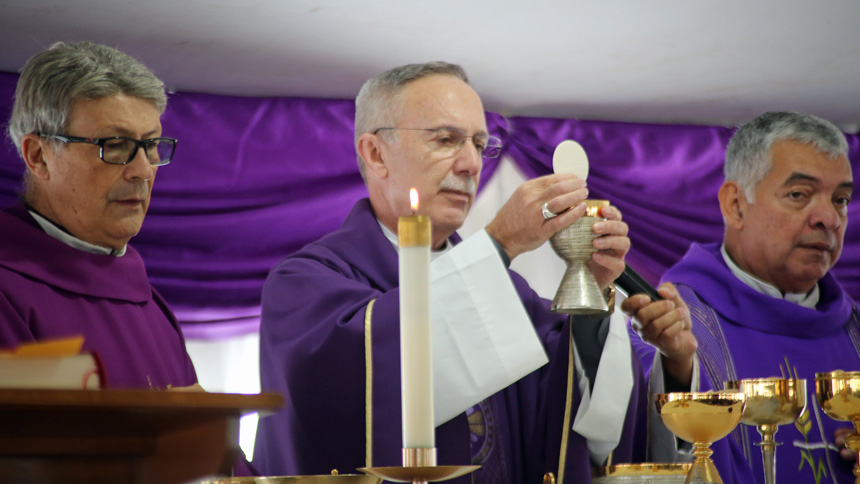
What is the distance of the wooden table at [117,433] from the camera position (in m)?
0.76

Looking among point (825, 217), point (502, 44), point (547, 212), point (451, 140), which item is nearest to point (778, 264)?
point (825, 217)

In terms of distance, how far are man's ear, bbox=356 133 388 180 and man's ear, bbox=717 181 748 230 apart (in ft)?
6.44

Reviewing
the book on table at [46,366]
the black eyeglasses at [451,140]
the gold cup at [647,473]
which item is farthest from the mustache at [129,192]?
the book on table at [46,366]

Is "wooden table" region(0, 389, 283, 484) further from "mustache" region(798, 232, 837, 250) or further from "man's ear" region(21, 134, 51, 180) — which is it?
"mustache" region(798, 232, 837, 250)

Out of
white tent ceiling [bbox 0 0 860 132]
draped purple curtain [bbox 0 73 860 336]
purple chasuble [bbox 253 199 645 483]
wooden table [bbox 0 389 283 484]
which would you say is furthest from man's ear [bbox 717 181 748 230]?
wooden table [bbox 0 389 283 484]

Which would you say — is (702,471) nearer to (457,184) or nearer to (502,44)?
(457,184)

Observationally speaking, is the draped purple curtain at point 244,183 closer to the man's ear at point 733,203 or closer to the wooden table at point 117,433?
the man's ear at point 733,203

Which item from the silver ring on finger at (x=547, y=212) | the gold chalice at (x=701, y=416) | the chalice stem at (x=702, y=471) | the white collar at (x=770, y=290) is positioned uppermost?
the white collar at (x=770, y=290)

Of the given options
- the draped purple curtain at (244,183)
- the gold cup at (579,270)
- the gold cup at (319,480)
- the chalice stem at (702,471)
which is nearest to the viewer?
the gold cup at (319,480)

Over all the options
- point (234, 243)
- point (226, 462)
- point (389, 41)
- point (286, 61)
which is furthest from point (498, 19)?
point (226, 462)

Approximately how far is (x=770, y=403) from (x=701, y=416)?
0.44 meters

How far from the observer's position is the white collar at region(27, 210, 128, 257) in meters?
2.77

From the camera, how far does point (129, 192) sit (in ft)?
9.10

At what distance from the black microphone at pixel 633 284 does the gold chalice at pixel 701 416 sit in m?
0.59
